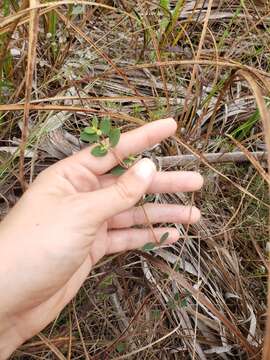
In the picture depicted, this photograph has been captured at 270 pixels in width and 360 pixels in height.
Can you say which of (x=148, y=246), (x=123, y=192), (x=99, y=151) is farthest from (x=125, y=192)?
(x=148, y=246)

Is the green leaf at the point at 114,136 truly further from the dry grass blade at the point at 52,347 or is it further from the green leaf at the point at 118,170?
the dry grass blade at the point at 52,347

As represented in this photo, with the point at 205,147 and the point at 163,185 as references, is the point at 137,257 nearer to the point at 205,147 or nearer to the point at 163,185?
the point at 163,185

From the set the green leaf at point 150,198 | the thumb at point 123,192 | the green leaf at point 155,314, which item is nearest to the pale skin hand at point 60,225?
the thumb at point 123,192

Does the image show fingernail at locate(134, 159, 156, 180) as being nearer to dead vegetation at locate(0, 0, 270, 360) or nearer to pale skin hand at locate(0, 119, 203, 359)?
pale skin hand at locate(0, 119, 203, 359)

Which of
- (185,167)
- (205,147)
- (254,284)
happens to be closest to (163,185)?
(185,167)

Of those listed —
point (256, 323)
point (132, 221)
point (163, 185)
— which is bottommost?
point (256, 323)

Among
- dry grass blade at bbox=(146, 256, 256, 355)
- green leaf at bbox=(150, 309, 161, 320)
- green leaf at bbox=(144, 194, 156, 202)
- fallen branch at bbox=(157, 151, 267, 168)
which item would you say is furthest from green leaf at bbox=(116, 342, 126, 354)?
fallen branch at bbox=(157, 151, 267, 168)
